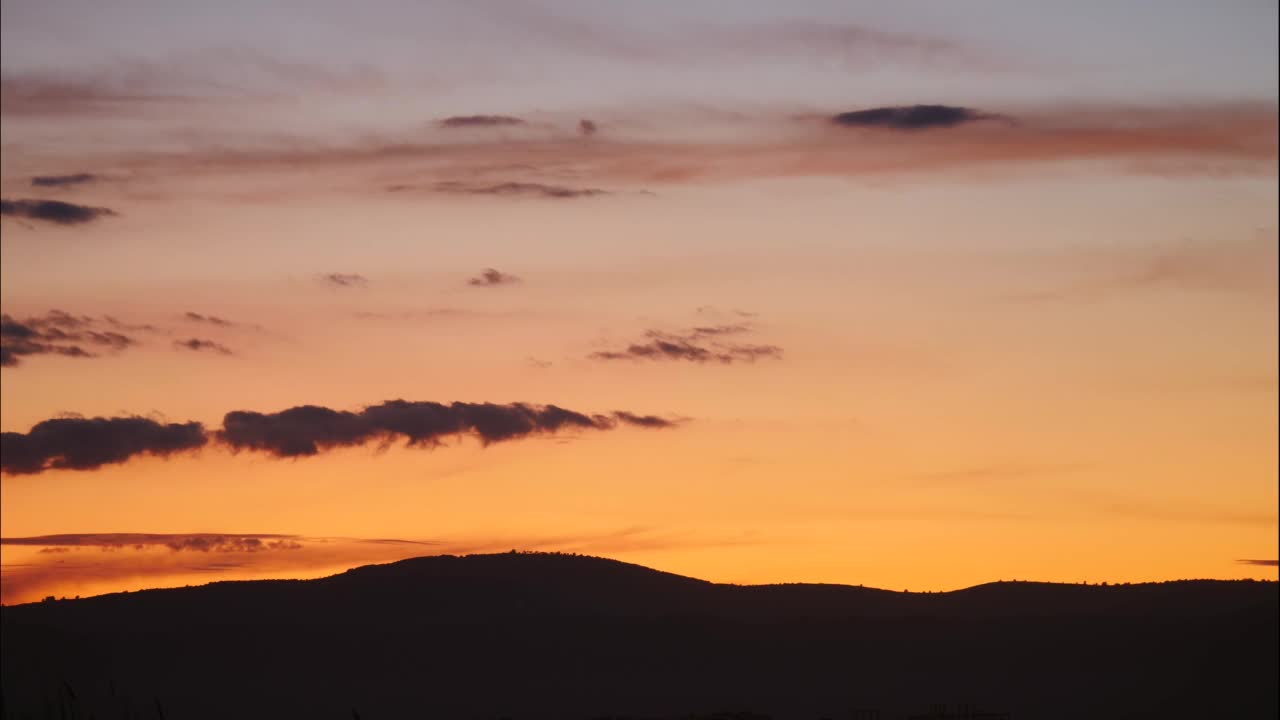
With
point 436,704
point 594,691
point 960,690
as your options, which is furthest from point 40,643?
point 960,690

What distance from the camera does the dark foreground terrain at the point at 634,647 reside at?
150 metres

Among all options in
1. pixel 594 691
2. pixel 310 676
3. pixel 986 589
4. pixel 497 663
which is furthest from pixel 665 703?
pixel 986 589

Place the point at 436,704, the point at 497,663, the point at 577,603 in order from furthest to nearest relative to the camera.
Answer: the point at 577,603
the point at 497,663
the point at 436,704

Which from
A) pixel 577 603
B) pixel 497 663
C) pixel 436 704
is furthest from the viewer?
pixel 577 603

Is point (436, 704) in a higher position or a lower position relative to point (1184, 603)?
lower

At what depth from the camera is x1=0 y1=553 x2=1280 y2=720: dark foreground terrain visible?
492 ft

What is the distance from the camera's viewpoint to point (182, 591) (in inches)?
6604

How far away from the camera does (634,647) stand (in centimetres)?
16688

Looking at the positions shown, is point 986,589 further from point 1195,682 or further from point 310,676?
point 310,676

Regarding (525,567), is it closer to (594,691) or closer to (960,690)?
(594,691)

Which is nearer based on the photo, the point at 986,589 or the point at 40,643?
the point at 40,643

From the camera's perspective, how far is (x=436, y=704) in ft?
486

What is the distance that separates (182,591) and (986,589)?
238 feet

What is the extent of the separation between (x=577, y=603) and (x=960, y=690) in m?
37.4
